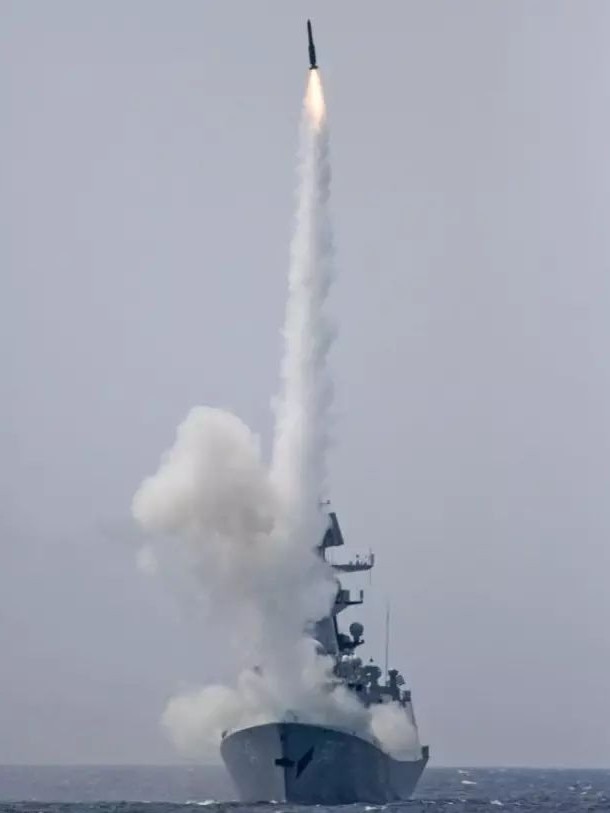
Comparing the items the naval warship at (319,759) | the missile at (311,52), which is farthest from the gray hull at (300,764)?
the missile at (311,52)

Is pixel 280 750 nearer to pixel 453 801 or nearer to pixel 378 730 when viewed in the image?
pixel 378 730

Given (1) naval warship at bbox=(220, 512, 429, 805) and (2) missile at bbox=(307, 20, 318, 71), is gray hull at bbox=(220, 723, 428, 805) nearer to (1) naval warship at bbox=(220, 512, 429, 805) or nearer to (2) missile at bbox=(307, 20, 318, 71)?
(1) naval warship at bbox=(220, 512, 429, 805)

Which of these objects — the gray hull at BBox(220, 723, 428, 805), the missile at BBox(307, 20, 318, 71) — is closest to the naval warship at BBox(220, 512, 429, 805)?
the gray hull at BBox(220, 723, 428, 805)

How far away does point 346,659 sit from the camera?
261 feet

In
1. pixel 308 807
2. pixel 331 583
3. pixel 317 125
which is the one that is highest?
pixel 317 125

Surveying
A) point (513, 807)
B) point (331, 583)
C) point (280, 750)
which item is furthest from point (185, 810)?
point (513, 807)

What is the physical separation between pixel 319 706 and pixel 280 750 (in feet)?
13.6

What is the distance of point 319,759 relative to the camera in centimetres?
6744

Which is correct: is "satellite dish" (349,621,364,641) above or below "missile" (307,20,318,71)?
below

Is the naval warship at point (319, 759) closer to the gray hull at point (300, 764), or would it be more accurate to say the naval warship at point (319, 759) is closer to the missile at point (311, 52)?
the gray hull at point (300, 764)

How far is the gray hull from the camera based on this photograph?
2616 inches

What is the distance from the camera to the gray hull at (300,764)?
2616 inches

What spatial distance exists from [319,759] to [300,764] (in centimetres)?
88

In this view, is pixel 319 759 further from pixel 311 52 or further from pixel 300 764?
pixel 311 52
